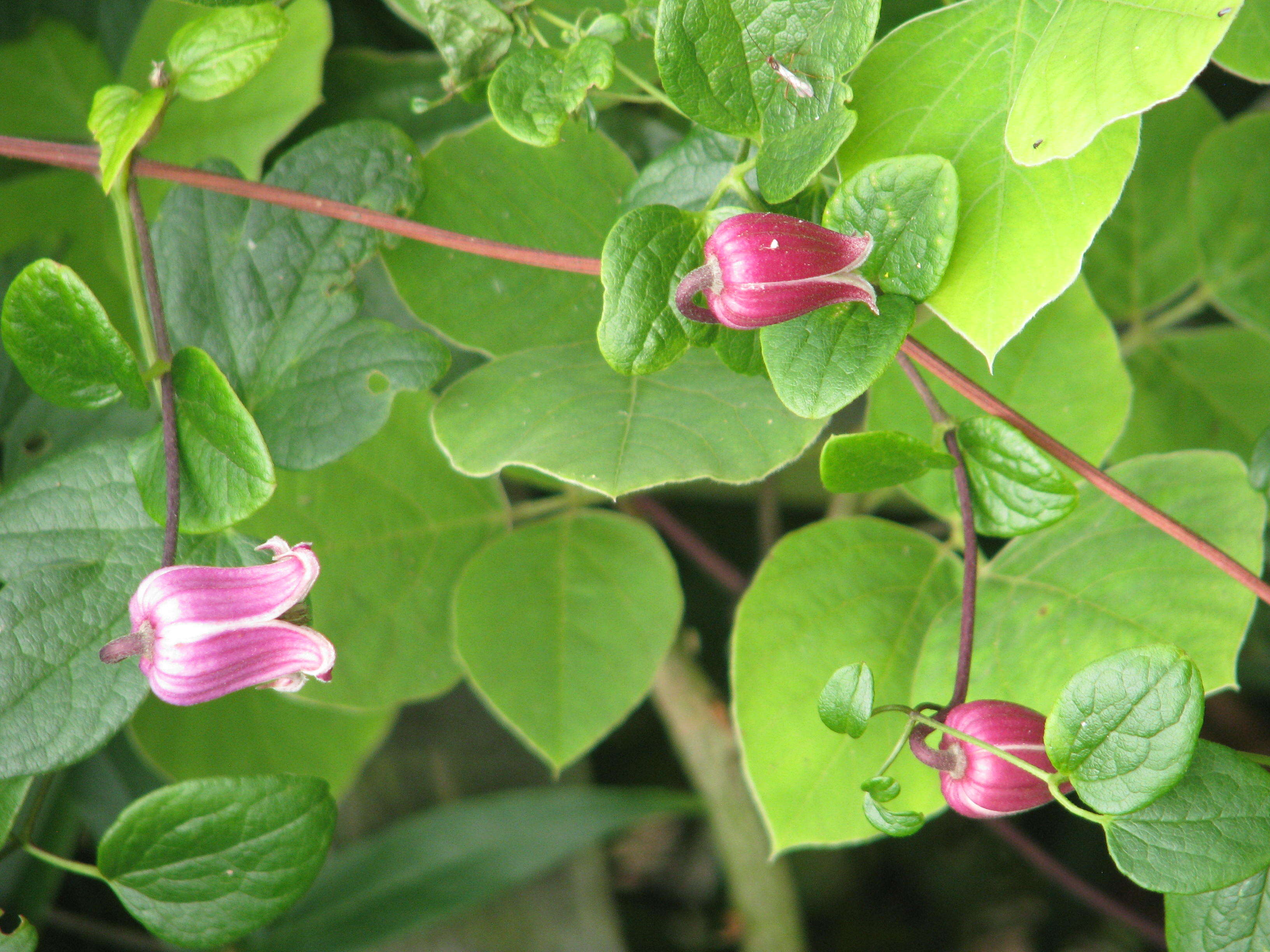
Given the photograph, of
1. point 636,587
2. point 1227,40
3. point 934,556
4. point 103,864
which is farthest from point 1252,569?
point 103,864

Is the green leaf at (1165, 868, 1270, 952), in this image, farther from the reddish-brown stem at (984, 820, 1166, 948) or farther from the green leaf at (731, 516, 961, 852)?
the reddish-brown stem at (984, 820, 1166, 948)

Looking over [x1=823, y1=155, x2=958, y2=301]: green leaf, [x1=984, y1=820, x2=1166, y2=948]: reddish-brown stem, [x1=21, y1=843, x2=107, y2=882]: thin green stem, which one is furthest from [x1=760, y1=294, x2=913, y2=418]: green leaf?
[x1=984, y1=820, x2=1166, y2=948]: reddish-brown stem

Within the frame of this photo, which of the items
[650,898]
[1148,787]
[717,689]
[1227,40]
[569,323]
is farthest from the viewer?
[650,898]

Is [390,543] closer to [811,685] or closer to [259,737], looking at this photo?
[259,737]

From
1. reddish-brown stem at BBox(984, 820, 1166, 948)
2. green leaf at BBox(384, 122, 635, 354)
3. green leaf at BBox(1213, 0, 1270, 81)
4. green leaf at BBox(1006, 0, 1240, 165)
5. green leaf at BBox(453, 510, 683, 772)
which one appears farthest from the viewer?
reddish-brown stem at BBox(984, 820, 1166, 948)

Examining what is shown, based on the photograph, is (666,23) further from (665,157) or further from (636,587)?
(636,587)

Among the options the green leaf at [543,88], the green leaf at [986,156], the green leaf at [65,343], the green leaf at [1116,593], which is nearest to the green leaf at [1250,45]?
the green leaf at [986,156]
